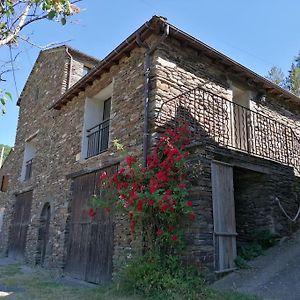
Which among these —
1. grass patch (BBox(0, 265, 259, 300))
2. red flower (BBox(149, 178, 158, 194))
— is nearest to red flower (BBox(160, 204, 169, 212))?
red flower (BBox(149, 178, 158, 194))

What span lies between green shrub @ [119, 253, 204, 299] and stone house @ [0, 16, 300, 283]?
35cm

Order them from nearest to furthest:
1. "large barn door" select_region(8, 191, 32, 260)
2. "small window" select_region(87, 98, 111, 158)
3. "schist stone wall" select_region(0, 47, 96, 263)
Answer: "small window" select_region(87, 98, 111, 158) → "schist stone wall" select_region(0, 47, 96, 263) → "large barn door" select_region(8, 191, 32, 260)

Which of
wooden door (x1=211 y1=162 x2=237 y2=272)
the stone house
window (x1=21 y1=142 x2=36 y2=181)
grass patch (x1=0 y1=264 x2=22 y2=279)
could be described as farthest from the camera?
window (x1=21 y1=142 x2=36 y2=181)

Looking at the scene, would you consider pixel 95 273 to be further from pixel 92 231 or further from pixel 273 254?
pixel 273 254

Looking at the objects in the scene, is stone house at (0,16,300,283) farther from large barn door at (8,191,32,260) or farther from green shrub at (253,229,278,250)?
large barn door at (8,191,32,260)

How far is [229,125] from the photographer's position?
820 cm

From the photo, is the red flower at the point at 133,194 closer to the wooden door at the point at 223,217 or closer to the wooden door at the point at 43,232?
the wooden door at the point at 223,217

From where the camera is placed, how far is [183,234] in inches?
224

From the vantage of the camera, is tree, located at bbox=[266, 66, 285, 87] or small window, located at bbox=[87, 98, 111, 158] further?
tree, located at bbox=[266, 66, 285, 87]

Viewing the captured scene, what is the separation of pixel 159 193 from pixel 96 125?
3980 mm

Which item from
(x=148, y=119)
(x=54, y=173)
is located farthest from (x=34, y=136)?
(x=148, y=119)

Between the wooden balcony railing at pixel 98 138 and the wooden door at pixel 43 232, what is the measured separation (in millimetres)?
2852

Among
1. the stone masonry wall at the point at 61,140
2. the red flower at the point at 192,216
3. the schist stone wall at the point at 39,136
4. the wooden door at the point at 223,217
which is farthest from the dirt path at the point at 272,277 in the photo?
the schist stone wall at the point at 39,136

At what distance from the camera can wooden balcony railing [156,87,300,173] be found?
7059 mm
